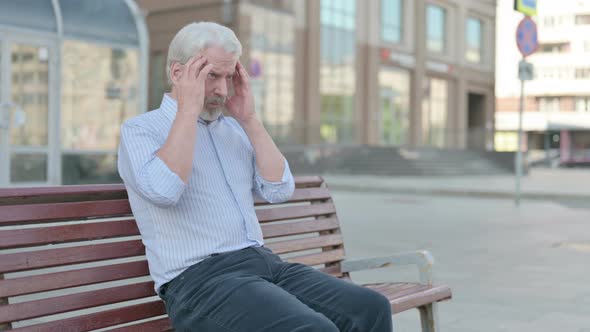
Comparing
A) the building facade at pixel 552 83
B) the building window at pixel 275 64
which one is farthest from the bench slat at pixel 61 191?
the building facade at pixel 552 83

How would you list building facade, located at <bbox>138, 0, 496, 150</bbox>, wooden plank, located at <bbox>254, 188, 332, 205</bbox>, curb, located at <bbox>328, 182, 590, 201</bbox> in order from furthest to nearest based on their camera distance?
building facade, located at <bbox>138, 0, 496, 150</bbox> → curb, located at <bbox>328, 182, 590, 201</bbox> → wooden plank, located at <bbox>254, 188, 332, 205</bbox>

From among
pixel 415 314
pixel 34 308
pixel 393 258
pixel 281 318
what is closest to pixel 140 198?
pixel 34 308

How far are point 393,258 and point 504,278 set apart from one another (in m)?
3.22

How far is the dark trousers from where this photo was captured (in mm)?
2600

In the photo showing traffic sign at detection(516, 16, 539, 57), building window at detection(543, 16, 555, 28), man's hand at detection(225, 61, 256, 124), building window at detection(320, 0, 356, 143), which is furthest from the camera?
building window at detection(543, 16, 555, 28)

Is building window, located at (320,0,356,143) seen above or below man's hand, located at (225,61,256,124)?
above

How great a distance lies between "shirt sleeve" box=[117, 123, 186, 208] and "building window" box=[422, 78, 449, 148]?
1650 inches

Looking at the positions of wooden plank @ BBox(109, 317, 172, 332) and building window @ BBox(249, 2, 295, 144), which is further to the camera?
building window @ BBox(249, 2, 295, 144)

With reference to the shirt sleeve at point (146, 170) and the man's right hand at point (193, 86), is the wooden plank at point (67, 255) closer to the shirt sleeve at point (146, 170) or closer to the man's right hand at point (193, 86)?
the shirt sleeve at point (146, 170)

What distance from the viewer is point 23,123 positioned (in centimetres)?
1291

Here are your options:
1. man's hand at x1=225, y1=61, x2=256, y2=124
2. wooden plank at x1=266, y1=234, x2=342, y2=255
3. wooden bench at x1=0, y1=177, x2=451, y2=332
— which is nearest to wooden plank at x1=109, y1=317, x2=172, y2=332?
wooden bench at x1=0, y1=177, x2=451, y2=332

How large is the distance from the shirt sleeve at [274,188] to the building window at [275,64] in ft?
96.3

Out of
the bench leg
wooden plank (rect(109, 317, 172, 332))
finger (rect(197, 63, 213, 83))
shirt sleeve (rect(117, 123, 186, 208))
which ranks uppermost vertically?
finger (rect(197, 63, 213, 83))

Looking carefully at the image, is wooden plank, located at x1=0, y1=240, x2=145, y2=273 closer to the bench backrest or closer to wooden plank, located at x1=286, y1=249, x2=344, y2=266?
the bench backrest
